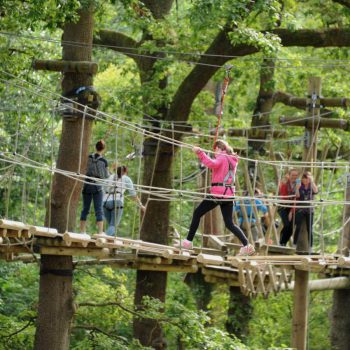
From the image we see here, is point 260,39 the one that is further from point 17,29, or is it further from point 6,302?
point 6,302

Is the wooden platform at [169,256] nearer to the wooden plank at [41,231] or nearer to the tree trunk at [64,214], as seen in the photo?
the wooden plank at [41,231]

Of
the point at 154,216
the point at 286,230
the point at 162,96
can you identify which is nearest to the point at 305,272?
the point at 286,230

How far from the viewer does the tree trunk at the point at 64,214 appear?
492 inches

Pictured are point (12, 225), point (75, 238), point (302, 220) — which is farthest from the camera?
point (302, 220)

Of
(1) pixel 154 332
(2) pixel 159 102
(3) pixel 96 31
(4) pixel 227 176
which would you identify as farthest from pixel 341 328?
(4) pixel 227 176

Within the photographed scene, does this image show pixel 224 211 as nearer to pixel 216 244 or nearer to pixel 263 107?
pixel 216 244

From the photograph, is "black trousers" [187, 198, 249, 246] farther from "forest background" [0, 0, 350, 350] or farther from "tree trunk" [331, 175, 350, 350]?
"tree trunk" [331, 175, 350, 350]

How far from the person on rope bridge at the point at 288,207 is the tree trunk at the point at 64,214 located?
2.53 m

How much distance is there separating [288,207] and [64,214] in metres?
2.78

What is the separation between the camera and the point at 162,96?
1523 centimetres

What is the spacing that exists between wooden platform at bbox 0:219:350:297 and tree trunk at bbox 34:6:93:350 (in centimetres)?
37

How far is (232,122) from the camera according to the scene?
1853cm

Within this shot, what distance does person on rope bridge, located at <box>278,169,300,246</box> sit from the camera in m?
13.4

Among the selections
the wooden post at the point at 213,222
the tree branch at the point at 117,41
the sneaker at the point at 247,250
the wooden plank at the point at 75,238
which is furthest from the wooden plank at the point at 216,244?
the tree branch at the point at 117,41
